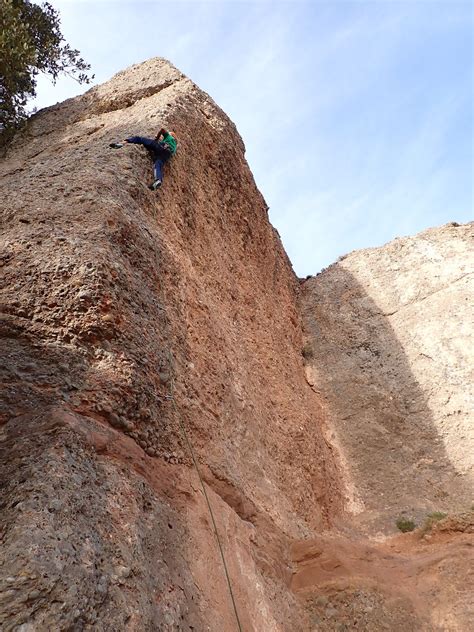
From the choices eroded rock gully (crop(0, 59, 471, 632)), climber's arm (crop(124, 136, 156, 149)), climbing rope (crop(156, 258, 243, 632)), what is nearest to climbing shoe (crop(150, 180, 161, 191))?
eroded rock gully (crop(0, 59, 471, 632))

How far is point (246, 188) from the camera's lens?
1576 centimetres

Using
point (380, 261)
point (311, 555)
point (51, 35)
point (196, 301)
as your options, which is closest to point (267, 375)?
point (196, 301)

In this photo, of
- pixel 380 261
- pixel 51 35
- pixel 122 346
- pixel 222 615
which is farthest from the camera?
pixel 380 261

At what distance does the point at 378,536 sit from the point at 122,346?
6924 millimetres

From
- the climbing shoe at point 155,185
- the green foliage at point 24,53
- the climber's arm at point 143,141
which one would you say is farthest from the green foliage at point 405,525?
the green foliage at point 24,53

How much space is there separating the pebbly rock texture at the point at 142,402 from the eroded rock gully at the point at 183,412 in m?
0.03

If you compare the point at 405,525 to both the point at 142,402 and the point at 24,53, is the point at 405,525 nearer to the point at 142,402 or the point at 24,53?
the point at 142,402

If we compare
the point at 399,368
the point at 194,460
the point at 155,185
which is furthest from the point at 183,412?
the point at 399,368

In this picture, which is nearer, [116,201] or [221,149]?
[116,201]

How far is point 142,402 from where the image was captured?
6762mm

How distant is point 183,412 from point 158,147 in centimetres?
552

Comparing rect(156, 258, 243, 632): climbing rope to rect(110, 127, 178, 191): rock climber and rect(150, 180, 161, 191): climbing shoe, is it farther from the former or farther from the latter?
rect(110, 127, 178, 191): rock climber

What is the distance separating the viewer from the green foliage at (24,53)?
576 inches

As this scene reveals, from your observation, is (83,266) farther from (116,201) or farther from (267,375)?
(267,375)
